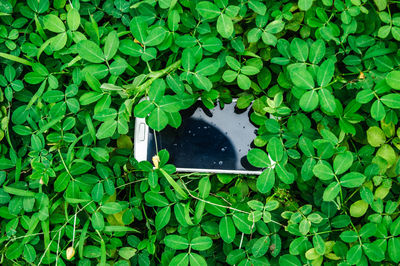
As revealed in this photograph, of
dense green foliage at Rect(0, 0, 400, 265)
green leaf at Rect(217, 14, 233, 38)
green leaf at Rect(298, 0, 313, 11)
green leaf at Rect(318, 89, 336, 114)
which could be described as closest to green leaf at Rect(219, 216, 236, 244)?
dense green foliage at Rect(0, 0, 400, 265)

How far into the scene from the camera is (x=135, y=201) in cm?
208

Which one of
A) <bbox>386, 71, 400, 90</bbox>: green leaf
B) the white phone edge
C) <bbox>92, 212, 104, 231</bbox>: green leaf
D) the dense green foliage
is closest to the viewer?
<bbox>386, 71, 400, 90</bbox>: green leaf

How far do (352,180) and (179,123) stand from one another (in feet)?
3.15

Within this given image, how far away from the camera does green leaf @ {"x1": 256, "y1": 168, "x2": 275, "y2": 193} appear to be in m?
1.88

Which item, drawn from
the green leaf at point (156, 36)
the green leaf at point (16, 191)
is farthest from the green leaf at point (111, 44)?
the green leaf at point (16, 191)

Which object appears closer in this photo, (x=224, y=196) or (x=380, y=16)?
(x=380, y=16)

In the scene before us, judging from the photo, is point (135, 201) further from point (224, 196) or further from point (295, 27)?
point (295, 27)

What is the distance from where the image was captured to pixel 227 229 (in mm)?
1935

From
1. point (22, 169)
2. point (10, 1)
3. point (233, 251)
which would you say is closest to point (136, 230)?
point (233, 251)

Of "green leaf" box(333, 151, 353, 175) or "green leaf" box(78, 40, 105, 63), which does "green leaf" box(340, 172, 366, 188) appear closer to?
"green leaf" box(333, 151, 353, 175)

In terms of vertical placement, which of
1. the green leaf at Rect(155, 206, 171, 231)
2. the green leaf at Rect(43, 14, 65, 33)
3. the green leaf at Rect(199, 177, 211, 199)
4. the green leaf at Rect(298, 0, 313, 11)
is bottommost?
the green leaf at Rect(155, 206, 171, 231)

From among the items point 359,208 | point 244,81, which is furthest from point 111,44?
point 359,208

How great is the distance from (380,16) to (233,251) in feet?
5.01

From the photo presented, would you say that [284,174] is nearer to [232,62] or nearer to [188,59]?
[232,62]
